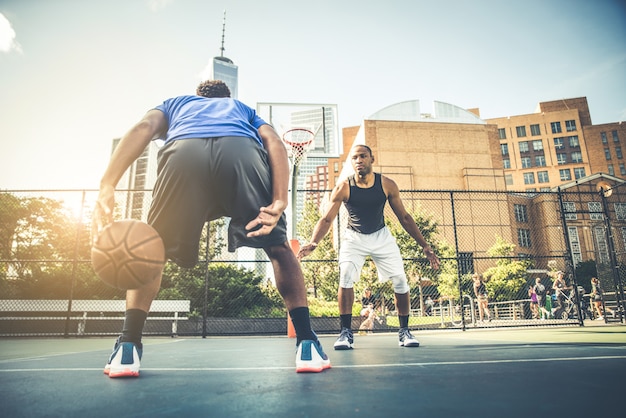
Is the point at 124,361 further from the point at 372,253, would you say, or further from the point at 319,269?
the point at 319,269

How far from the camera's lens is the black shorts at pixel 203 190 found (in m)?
1.86

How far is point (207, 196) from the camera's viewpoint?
6.32ft

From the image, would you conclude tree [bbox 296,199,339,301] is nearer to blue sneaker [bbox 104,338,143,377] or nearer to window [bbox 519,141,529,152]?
blue sneaker [bbox 104,338,143,377]

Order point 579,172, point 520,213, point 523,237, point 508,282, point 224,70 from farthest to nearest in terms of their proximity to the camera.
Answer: point 224,70
point 579,172
point 520,213
point 523,237
point 508,282

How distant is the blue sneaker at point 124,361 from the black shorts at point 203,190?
1.57 ft

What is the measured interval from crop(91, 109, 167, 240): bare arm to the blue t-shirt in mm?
75

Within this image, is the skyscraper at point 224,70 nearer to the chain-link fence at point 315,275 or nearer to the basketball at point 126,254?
the chain-link fence at point 315,275

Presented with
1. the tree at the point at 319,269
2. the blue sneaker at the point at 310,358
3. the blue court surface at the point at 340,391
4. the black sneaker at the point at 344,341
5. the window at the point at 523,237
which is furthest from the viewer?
the window at the point at 523,237

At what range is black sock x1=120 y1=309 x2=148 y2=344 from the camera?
1.83m

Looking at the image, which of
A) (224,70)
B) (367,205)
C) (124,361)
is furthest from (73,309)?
(224,70)

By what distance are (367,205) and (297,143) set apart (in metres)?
3.91

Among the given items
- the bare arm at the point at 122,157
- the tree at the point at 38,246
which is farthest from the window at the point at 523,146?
the bare arm at the point at 122,157

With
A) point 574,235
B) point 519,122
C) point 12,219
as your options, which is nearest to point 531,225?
point 574,235

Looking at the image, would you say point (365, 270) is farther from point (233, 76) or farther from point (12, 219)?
point (233, 76)
